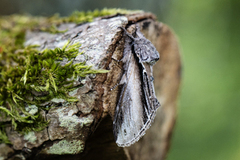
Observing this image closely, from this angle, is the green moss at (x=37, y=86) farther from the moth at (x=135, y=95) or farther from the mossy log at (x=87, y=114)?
the moth at (x=135, y=95)

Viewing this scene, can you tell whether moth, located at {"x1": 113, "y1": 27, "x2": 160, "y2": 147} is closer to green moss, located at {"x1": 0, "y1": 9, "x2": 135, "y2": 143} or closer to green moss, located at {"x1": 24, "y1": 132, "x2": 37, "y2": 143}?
green moss, located at {"x1": 0, "y1": 9, "x2": 135, "y2": 143}

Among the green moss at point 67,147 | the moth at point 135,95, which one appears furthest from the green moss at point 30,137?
the moth at point 135,95

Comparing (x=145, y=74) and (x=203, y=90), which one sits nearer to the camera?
(x=145, y=74)

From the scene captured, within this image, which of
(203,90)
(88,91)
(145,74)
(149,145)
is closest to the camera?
(88,91)

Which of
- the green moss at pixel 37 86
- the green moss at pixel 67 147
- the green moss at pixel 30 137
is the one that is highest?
the green moss at pixel 37 86

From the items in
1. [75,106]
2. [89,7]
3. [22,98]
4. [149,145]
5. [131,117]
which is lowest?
[149,145]

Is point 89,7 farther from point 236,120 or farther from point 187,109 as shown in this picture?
point 236,120

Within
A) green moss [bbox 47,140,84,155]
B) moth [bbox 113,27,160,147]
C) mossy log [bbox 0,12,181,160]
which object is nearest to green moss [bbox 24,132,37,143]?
mossy log [bbox 0,12,181,160]

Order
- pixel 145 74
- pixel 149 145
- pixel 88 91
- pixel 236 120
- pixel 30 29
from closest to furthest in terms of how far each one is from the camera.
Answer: pixel 88 91 < pixel 145 74 < pixel 30 29 < pixel 149 145 < pixel 236 120

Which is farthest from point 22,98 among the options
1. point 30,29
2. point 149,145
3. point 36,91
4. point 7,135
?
point 149,145
